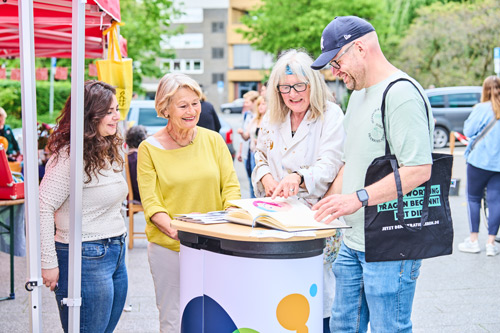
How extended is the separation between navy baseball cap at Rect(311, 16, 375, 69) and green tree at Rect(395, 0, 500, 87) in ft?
77.4

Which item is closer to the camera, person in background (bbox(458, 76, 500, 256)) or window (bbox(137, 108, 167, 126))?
person in background (bbox(458, 76, 500, 256))

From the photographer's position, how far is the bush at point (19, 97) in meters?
17.7

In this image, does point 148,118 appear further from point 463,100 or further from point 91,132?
point 463,100

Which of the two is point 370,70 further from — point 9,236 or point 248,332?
point 9,236

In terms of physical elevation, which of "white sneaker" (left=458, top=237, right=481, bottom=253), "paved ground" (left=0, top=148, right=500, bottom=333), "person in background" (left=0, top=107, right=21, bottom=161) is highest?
"person in background" (left=0, top=107, right=21, bottom=161)

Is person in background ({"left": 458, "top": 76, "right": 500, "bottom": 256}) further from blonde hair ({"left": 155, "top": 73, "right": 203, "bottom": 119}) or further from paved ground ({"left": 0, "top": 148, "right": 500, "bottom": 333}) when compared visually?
blonde hair ({"left": 155, "top": 73, "right": 203, "bottom": 119})

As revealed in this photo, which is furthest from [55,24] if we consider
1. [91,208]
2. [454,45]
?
[454,45]

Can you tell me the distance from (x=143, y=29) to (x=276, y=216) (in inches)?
640

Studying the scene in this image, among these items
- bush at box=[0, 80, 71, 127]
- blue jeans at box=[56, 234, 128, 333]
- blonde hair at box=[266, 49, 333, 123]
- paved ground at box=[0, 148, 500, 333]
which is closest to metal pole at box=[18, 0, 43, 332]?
blue jeans at box=[56, 234, 128, 333]

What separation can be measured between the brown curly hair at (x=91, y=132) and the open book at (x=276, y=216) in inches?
29.0

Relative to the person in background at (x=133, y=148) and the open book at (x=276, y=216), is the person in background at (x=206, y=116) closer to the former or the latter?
the person in background at (x=133, y=148)

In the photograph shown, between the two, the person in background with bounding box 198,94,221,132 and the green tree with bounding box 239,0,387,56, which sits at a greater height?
the green tree with bounding box 239,0,387,56

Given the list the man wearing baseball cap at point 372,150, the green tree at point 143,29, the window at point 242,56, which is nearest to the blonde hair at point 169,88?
the man wearing baseball cap at point 372,150

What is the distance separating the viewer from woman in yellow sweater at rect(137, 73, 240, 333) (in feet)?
11.0
